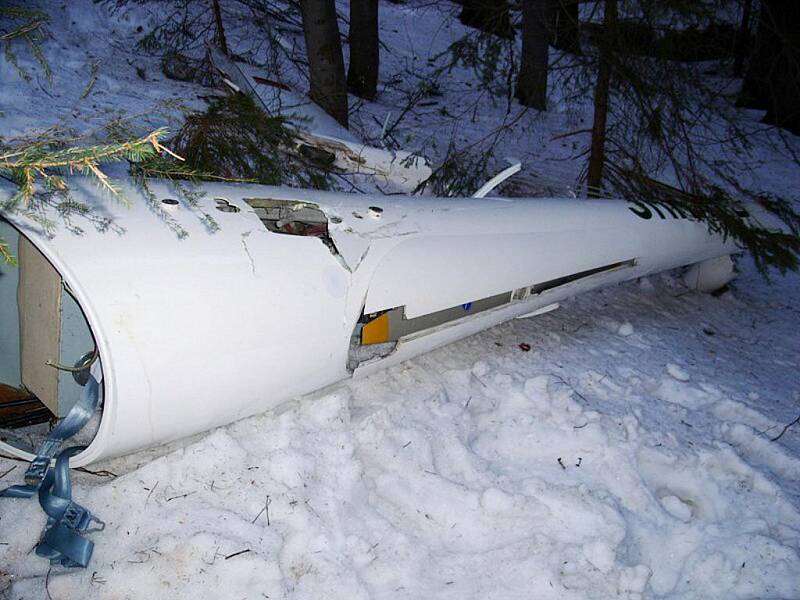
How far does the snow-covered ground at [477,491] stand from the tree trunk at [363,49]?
5.70m

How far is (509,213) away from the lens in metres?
3.37

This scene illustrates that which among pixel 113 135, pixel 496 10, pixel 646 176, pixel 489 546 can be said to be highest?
Result: pixel 496 10

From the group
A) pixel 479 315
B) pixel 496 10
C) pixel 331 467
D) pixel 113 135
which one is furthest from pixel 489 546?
pixel 496 10

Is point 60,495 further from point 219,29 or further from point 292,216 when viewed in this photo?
point 219,29

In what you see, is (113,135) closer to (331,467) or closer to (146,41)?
(331,467)

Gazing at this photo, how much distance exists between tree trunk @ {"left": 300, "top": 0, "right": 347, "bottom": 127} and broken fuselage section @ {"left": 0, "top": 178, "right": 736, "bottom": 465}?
3.62 metres

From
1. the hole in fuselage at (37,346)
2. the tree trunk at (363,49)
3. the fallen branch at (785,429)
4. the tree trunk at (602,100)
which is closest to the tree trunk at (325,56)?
the tree trunk at (363,49)

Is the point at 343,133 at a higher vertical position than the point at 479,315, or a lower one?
higher

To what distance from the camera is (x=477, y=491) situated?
8.27 ft

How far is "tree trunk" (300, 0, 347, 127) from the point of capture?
20.6 ft

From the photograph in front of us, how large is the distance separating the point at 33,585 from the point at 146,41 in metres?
6.16

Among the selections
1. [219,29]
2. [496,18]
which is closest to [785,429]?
[496,18]

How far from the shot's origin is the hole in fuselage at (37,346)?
2535 mm

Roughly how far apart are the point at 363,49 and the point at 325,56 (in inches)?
82.0
